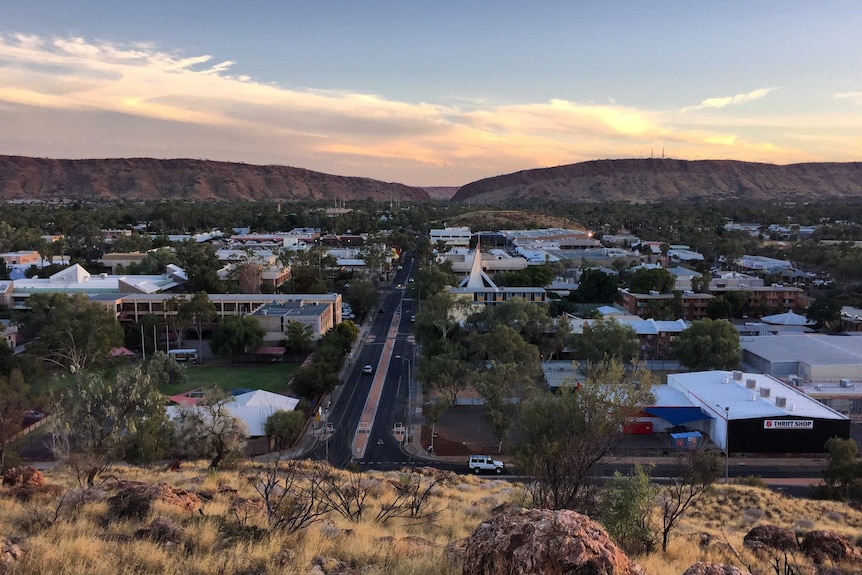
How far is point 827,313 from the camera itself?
53781 millimetres

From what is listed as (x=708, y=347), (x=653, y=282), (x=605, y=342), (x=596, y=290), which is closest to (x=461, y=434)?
(x=605, y=342)

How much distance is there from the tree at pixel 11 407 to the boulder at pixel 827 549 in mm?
23562

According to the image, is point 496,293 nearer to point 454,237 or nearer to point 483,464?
point 483,464

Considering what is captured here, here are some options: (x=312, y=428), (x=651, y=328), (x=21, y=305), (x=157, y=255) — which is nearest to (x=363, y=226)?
(x=157, y=255)

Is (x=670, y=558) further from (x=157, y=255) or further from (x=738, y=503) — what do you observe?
(x=157, y=255)

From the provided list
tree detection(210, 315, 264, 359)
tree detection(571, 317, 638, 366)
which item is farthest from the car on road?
tree detection(210, 315, 264, 359)

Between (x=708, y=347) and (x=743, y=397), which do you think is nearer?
(x=743, y=397)

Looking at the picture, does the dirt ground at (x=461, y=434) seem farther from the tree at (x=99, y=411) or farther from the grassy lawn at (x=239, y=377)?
the tree at (x=99, y=411)

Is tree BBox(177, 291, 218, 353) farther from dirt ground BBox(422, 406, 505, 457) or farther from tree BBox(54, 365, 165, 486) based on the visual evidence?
tree BBox(54, 365, 165, 486)

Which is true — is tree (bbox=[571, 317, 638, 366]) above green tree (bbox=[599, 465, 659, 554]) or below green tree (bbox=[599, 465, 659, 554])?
below

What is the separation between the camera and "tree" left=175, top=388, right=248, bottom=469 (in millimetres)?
23234

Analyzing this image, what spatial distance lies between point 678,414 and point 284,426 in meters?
20.5

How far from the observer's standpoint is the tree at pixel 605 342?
38.7 metres

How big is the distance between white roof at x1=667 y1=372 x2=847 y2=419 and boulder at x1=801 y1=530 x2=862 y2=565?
20.4m
